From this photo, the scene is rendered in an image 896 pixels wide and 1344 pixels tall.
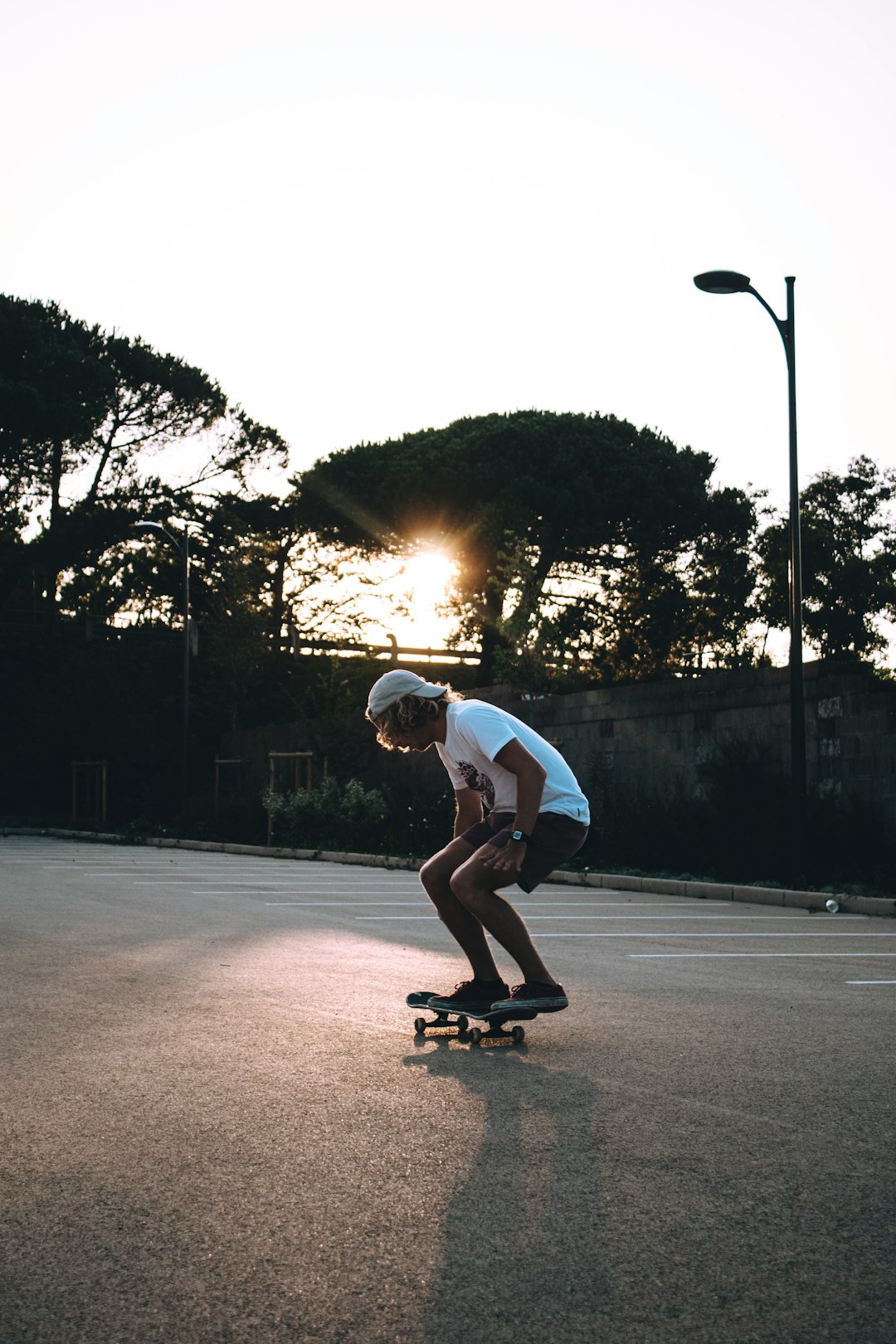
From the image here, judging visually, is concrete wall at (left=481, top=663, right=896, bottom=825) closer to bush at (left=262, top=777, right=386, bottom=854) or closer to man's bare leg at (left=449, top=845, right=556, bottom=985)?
bush at (left=262, top=777, right=386, bottom=854)

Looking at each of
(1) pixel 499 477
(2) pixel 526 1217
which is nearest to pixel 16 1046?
(2) pixel 526 1217

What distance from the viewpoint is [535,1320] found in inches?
110

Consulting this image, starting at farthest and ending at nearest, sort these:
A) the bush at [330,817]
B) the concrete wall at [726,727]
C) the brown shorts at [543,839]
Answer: the bush at [330,817] → the concrete wall at [726,727] → the brown shorts at [543,839]

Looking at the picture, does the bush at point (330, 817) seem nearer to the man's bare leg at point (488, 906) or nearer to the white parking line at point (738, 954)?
the white parking line at point (738, 954)

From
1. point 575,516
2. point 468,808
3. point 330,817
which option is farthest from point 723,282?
point 575,516

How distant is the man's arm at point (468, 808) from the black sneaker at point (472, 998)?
647mm

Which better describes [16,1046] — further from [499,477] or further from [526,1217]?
[499,477]

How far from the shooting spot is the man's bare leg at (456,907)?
19.4 feet

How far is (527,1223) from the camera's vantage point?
338cm

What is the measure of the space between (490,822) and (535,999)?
76 centimetres

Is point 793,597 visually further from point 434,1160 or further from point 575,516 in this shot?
point 575,516

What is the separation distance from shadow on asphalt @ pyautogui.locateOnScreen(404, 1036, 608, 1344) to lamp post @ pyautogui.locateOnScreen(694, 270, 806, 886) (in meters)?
11.1

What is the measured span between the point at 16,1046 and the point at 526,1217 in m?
2.95

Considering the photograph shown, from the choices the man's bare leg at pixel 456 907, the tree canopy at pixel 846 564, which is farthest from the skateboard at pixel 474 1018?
the tree canopy at pixel 846 564
